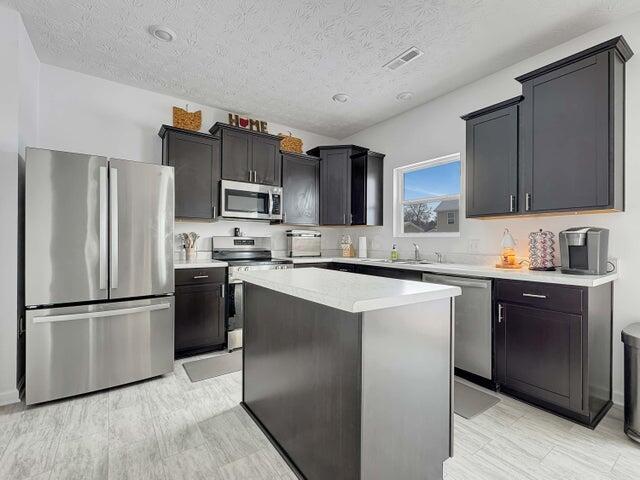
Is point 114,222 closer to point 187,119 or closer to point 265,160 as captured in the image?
point 187,119

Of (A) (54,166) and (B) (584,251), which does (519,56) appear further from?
(A) (54,166)

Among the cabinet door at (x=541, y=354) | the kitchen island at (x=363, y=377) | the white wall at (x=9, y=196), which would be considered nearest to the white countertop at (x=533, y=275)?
the cabinet door at (x=541, y=354)

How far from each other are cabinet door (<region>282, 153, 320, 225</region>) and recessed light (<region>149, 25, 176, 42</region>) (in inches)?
73.6

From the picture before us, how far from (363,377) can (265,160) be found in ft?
10.6

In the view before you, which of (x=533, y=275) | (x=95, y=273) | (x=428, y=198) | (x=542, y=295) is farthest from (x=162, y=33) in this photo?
(x=542, y=295)

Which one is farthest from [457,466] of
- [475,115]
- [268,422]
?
[475,115]

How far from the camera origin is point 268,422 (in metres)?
Answer: 1.93

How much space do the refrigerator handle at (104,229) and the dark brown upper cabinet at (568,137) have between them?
323 cm

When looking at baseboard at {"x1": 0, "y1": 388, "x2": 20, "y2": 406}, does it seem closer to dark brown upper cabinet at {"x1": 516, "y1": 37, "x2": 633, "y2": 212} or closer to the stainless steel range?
the stainless steel range

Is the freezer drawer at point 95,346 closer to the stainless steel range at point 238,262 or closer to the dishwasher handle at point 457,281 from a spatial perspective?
the stainless steel range at point 238,262

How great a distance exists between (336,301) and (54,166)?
93.0 inches

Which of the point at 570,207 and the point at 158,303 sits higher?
the point at 570,207

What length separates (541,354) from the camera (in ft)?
7.21

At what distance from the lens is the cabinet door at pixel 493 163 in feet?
8.57
